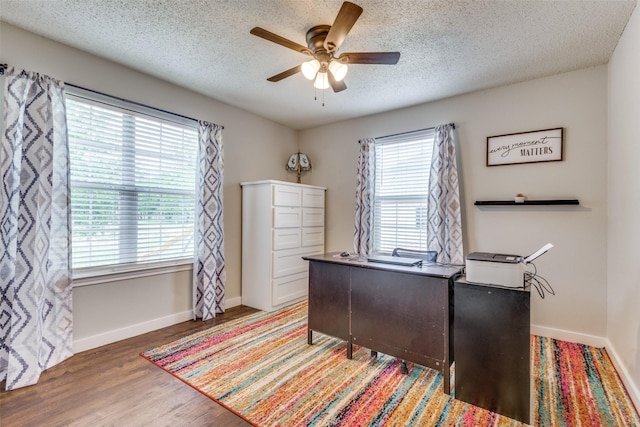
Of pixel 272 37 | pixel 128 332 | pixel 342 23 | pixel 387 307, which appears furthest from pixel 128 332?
pixel 342 23

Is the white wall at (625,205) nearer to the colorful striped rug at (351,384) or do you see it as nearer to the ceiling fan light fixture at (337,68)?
the colorful striped rug at (351,384)

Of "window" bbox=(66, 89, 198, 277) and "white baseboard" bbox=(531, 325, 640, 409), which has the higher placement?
"window" bbox=(66, 89, 198, 277)

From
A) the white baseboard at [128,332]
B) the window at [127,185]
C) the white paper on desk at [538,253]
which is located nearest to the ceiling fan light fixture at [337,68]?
the white paper on desk at [538,253]

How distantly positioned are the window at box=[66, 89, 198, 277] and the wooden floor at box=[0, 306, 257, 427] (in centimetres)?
82

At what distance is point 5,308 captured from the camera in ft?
7.19

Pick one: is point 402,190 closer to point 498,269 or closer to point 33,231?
point 498,269

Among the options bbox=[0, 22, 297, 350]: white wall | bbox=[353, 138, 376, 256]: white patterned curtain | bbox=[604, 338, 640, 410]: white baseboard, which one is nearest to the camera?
bbox=[604, 338, 640, 410]: white baseboard

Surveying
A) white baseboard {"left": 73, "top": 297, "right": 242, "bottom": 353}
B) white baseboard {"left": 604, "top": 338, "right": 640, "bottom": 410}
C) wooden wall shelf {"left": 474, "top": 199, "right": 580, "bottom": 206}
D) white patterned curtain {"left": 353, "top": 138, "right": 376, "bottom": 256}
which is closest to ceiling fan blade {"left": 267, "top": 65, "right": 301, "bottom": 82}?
white patterned curtain {"left": 353, "top": 138, "right": 376, "bottom": 256}

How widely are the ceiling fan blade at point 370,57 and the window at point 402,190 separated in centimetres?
180

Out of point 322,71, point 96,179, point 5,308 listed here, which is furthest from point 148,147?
point 322,71

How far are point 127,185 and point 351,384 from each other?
2.67 meters

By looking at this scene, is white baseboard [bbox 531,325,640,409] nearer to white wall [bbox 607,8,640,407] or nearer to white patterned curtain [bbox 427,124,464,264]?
white wall [bbox 607,8,640,407]

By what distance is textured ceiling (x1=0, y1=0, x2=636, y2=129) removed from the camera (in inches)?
81.7

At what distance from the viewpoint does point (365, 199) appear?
4.08 meters
